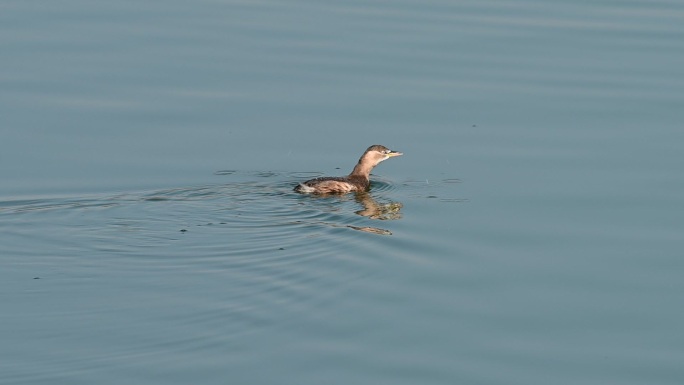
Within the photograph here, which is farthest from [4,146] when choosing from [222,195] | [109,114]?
[222,195]

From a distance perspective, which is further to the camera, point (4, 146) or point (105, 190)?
point (4, 146)

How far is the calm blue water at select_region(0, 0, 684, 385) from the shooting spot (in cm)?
968

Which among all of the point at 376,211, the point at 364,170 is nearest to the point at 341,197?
the point at 364,170

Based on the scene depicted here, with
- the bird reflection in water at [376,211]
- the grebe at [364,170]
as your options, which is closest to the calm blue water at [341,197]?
the bird reflection in water at [376,211]

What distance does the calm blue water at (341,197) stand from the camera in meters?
9.68

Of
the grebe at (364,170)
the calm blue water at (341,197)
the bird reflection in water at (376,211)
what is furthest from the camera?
the grebe at (364,170)

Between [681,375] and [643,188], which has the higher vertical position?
[643,188]

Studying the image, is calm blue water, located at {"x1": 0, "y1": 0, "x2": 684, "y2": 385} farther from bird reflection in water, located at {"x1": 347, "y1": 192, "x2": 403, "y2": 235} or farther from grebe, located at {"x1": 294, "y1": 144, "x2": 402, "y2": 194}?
grebe, located at {"x1": 294, "y1": 144, "x2": 402, "y2": 194}

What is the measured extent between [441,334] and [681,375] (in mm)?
1630

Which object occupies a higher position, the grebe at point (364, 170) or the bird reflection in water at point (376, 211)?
the grebe at point (364, 170)

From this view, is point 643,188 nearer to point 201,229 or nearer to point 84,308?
point 201,229

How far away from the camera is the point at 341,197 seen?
1409cm

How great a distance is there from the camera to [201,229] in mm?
12492

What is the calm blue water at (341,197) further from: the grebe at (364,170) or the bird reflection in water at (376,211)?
the grebe at (364,170)
